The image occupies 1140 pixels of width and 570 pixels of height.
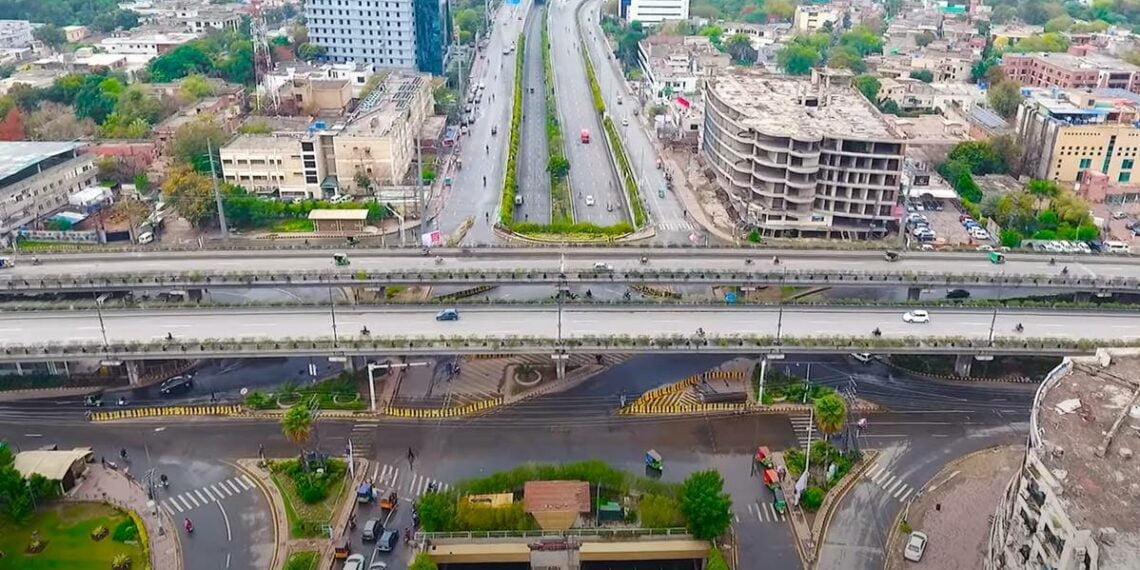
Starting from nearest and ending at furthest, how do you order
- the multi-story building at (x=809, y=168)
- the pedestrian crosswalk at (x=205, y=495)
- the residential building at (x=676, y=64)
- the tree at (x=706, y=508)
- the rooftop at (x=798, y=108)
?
the tree at (x=706, y=508) → the pedestrian crosswalk at (x=205, y=495) → the multi-story building at (x=809, y=168) → the rooftop at (x=798, y=108) → the residential building at (x=676, y=64)

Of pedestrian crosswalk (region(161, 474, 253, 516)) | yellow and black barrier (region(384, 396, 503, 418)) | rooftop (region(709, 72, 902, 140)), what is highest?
rooftop (region(709, 72, 902, 140))

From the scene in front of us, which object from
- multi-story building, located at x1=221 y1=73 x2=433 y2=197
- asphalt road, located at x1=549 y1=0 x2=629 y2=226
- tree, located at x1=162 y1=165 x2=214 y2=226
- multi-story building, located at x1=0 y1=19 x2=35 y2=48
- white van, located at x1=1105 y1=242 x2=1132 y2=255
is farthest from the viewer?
multi-story building, located at x1=0 y1=19 x2=35 y2=48

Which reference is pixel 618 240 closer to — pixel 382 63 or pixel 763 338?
pixel 763 338

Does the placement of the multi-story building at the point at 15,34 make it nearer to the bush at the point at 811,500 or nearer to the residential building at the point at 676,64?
the residential building at the point at 676,64

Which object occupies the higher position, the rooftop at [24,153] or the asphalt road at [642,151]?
the rooftop at [24,153]

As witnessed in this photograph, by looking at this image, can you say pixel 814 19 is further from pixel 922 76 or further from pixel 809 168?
pixel 809 168

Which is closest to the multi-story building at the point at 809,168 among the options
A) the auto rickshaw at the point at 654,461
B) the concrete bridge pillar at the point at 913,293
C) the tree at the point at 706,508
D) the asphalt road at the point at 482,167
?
the concrete bridge pillar at the point at 913,293

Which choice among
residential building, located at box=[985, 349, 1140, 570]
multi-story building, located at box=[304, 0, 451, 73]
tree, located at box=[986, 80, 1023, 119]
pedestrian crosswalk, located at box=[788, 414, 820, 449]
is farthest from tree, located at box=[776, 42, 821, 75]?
residential building, located at box=[985, 349, 1140, 570]

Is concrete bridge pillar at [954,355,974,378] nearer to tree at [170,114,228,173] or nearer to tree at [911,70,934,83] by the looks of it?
tree at [170,114,228,173]
